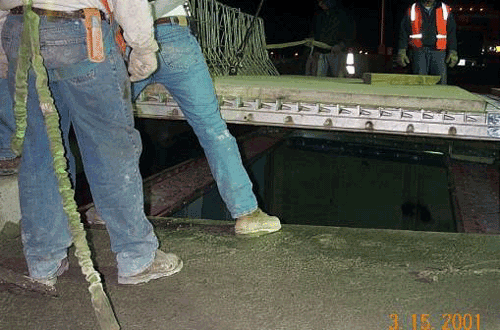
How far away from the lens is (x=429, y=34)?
8.38 m

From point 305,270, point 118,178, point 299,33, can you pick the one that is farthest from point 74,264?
point 299,33

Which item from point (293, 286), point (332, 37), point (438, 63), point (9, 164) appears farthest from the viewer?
point (332, 37)

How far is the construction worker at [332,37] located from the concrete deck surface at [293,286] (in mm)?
7332

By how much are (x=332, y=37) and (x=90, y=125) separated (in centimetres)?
839

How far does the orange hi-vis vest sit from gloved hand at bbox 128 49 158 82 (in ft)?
22.0

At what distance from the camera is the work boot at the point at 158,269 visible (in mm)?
2762

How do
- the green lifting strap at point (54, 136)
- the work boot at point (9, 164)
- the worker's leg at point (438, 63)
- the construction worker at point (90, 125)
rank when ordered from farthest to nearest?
the worker's leg at point (438, 63), the work boot at point (9, 164), the construction worker at point (90, 125), the green lifting strap at point (54, 136)

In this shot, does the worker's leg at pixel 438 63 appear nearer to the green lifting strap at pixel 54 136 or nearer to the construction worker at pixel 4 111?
the construction worker at pixel 4 111

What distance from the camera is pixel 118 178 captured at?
2553 mm

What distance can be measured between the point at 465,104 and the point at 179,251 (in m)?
2.65

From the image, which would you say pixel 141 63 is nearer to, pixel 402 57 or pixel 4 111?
pixel 4 111

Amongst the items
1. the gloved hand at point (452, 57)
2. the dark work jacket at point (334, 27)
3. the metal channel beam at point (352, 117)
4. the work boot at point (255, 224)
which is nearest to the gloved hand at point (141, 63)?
the work boot at point (255, 224)

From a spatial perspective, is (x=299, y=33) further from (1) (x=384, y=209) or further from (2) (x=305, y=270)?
(2) (x=305, y=270)

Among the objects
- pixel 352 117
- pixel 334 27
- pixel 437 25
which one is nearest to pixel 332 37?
pixel 334 27
